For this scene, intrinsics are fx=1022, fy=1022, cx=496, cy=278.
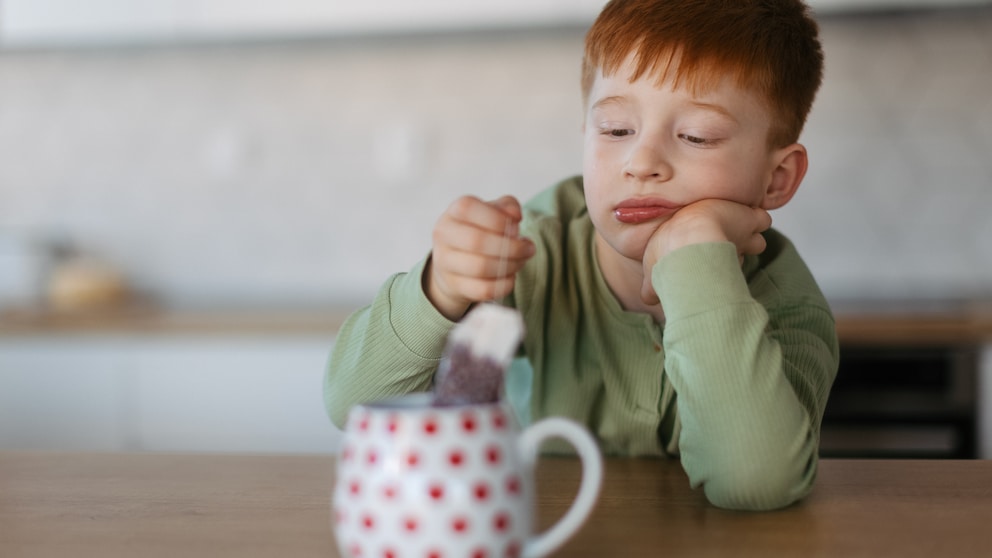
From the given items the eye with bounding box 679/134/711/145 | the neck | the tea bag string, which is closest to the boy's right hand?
the tea bag string

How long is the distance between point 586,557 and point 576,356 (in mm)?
521

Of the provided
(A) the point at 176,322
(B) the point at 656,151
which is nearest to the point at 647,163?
(B) the point at 656,151

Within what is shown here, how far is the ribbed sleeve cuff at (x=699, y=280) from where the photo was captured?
742mm

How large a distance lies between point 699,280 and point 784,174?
363 millimetres

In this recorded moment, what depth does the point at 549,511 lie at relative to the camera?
0.71 m

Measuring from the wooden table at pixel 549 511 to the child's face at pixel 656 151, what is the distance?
226mm

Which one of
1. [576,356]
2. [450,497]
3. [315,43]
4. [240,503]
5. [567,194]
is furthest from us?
[315,43]

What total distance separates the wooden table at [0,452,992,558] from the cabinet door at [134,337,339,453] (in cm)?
123


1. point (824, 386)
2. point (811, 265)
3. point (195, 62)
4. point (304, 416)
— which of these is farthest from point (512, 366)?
point (195, 62)

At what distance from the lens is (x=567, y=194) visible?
123cm

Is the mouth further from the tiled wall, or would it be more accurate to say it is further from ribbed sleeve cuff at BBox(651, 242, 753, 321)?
the tiled wall

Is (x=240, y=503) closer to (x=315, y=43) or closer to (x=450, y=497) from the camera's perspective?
(x=450, y=497)

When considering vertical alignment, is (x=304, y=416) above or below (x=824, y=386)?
below

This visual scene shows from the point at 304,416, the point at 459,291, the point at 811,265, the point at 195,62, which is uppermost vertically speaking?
the point at 195,62
